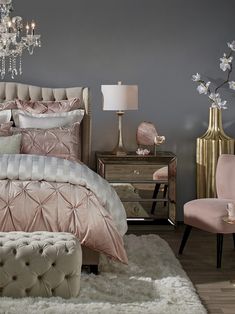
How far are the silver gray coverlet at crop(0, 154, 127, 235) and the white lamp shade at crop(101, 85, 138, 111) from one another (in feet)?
5.17

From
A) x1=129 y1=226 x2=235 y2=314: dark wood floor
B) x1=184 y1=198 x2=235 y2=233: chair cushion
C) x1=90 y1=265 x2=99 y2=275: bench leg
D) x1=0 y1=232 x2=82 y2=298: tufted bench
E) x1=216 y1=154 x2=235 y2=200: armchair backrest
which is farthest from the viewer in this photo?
x1=216 y1=154 x2=235 y2=200: armchair backrest

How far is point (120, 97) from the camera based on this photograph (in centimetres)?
666

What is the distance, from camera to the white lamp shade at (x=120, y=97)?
666 centimetres

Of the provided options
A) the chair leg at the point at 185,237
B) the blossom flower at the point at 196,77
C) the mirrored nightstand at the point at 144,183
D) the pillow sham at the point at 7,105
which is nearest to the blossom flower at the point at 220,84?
the blossom flower at the point at 196,77

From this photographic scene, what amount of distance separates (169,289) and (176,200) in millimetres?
2684

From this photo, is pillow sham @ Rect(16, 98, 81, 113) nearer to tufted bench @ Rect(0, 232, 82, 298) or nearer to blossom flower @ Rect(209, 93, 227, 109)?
blossom flower @ Rect(209, 93, 227, 109)

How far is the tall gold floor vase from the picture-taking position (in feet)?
22.5

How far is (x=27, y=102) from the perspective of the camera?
6.76m

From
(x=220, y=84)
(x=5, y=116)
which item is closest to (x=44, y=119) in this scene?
(x=5, y=116)

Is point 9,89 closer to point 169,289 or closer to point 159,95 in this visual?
point 159,95

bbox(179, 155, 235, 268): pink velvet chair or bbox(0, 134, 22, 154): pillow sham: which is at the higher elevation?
bbox(0, 134, 22, 154): pillow sham

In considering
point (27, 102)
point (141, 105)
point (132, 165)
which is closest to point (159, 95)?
point (141, 105)

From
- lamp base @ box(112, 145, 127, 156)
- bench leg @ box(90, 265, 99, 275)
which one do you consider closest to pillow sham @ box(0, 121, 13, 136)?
lamp base @ box(112, 145, 127, 156)

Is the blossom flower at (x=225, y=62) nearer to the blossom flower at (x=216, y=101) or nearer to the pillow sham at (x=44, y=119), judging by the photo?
the blossom flower at (x=216, y=101)
